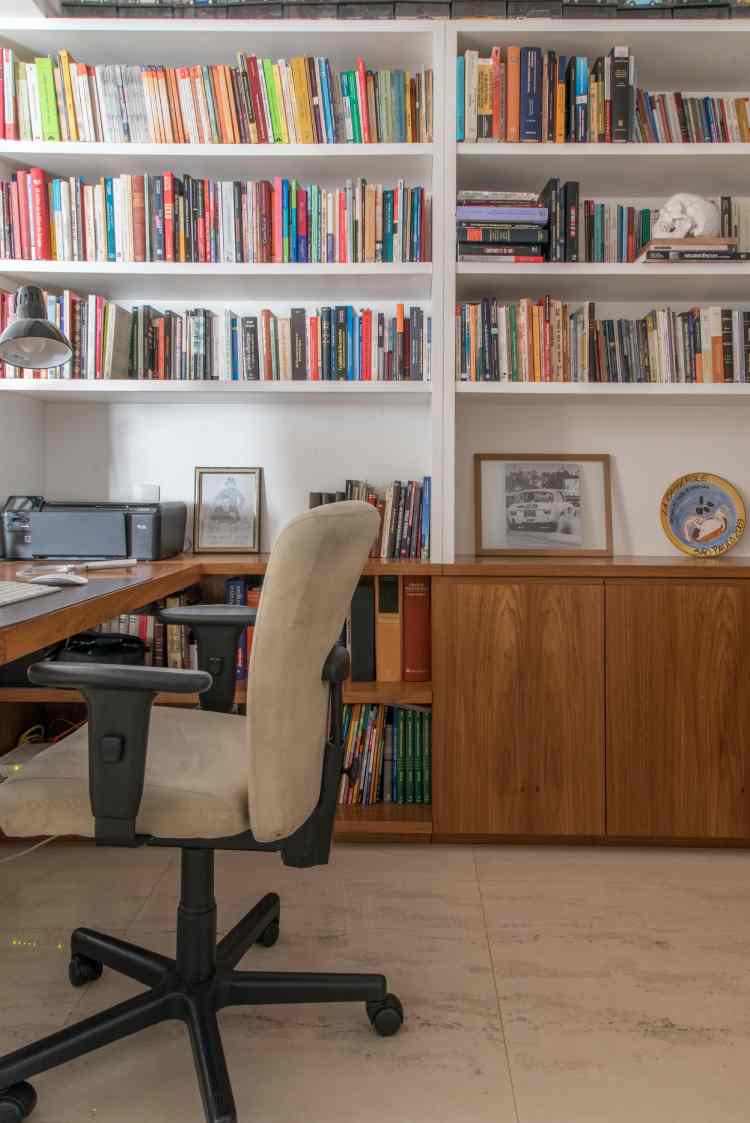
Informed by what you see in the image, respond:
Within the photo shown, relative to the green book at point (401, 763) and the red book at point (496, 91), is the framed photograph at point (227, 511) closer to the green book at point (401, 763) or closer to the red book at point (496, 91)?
the green book at point (401, 763)

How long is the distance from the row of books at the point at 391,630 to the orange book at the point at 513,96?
131cm

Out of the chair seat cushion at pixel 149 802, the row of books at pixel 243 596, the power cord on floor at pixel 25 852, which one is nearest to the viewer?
the chair seat cushion at pixel 149 802

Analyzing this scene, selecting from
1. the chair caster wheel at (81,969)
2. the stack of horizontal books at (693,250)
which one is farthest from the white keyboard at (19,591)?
the stack of horizontal books at (693,250)

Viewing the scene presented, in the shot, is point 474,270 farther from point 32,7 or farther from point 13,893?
point 13,893

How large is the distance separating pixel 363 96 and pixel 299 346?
732mm

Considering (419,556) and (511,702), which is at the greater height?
(419,556)

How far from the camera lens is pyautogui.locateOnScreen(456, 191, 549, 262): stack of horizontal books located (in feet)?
7.77

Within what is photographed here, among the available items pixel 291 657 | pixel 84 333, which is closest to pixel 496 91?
pixel 84 333

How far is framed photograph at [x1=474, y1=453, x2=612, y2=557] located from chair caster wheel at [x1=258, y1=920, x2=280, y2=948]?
133 cm

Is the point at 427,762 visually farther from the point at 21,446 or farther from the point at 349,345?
the point at 21,446

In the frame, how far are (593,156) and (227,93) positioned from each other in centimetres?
107

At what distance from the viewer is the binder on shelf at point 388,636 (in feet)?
7.84

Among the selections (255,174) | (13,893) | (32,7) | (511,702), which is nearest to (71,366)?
(255,174)

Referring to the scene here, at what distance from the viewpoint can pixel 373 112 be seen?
2.40 meters
